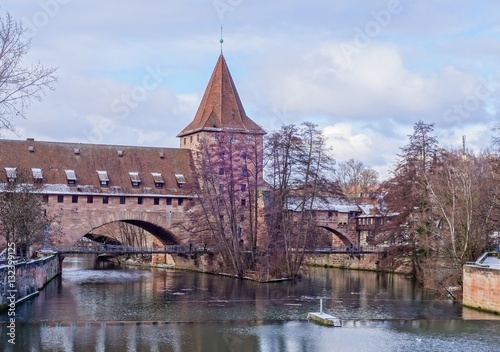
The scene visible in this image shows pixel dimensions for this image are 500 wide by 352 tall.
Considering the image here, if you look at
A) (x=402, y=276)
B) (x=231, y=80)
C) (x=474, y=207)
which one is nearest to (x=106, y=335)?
(x=474, y=207)

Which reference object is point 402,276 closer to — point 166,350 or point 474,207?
point 474,207

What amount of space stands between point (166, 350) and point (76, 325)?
16.3 ft

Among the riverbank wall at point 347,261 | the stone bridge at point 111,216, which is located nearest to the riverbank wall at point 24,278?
the stone bridge at point 111,216

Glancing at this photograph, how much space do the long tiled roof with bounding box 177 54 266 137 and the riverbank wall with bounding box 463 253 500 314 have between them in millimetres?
26746

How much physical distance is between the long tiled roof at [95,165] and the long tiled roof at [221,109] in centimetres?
310

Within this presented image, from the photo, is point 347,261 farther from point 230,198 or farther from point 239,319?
point 239,319

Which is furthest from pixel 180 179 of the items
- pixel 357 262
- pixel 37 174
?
pixel 357 262

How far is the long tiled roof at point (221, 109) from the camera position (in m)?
52.6

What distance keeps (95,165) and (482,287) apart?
29166 mm

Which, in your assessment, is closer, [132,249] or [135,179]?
[132,249]

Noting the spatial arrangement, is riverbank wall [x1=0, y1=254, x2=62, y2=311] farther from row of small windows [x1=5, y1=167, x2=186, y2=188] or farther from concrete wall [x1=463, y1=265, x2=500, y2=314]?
concrete wall [x1=463, y1=265, x2=500, y2=314]

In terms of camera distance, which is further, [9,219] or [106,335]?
[9,219]

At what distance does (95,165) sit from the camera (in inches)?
1927

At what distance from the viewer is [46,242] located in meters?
42.0
